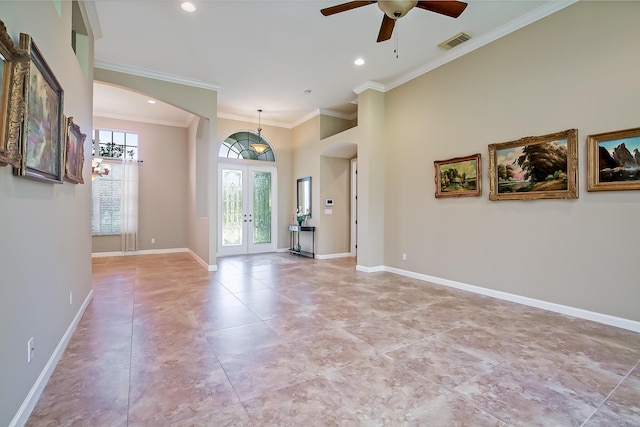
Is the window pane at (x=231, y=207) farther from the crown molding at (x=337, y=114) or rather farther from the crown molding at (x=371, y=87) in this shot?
the crown molding at (x=371, y=87)

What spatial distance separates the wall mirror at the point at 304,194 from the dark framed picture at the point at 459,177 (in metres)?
3.81

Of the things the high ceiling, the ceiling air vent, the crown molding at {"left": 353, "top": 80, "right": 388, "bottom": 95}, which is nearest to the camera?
the high ceiling

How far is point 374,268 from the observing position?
602cm

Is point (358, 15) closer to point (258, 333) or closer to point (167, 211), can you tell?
point (258, 333)

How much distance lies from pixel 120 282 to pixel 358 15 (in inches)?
221

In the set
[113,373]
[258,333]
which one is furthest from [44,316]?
[258,333]

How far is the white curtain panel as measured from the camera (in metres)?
→ 8.06

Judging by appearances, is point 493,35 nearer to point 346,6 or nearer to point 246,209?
point 346,6

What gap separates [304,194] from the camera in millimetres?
8414

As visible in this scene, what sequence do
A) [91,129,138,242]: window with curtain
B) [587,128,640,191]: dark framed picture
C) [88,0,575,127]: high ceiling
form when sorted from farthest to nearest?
[91,129,138,242]: window with curtain → [88,0,575,127]: high ceiling → [587,128,640,191]: dark framed picture

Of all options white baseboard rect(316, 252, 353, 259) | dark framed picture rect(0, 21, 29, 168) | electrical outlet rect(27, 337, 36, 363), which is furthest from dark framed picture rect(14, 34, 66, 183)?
white baseboard rect(316, 252, 353, 259)

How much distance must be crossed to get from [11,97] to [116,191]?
25.1ft

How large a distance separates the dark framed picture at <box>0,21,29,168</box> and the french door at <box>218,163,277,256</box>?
21.5 feet

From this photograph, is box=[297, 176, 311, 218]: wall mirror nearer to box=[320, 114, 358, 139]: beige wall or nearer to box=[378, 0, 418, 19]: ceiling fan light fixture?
box=[320, 114, 358, 139]: beige wall
